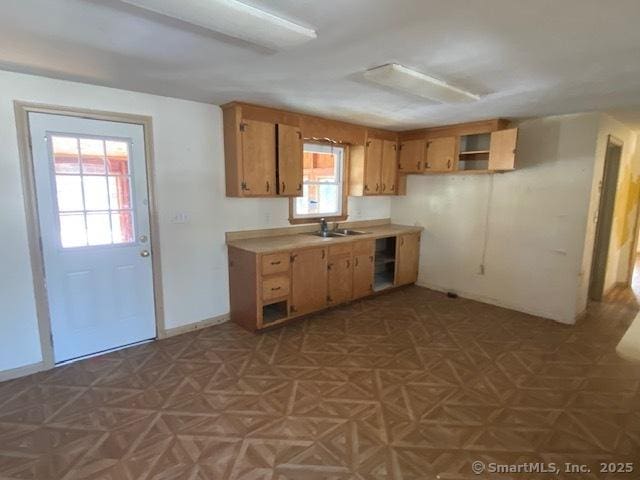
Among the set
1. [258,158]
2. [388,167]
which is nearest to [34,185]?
[258,158]

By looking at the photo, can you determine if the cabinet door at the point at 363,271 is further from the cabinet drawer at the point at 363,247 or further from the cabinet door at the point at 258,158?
the cabinet door at the point at 258,158

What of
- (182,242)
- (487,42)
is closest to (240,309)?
(182,242)

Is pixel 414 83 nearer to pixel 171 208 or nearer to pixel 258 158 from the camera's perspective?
pixel 258 158

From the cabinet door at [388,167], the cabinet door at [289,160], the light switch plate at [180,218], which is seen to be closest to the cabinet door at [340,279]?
the cabinet door at [289,160]

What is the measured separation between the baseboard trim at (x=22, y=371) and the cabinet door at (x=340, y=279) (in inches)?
109

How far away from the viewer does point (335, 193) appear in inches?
196

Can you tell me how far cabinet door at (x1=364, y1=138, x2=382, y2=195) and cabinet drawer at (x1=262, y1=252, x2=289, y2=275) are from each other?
182 cm

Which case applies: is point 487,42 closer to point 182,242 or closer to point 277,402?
point 277,402

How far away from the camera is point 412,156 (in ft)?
16.5

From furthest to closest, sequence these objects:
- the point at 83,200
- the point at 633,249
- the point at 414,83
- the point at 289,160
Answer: the point at 633,249, the point at 289,160, the point at 83,200, the point at 414,83

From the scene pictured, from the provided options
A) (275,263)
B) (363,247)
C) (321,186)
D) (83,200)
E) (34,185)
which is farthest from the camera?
(321,186)

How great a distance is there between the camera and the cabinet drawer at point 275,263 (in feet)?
11.5

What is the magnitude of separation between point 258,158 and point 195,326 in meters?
1.91

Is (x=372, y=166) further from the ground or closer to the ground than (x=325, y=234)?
further from the ground
